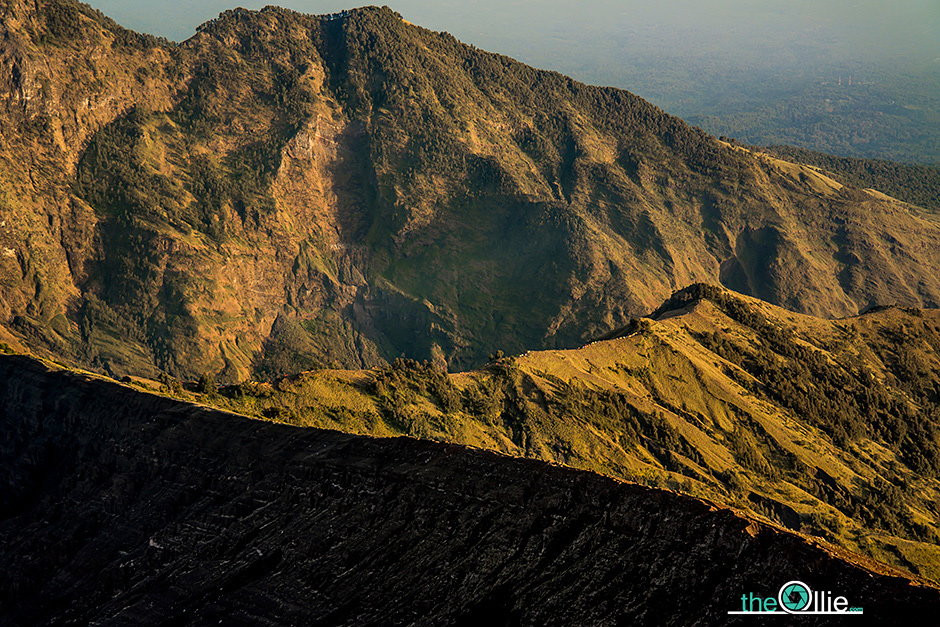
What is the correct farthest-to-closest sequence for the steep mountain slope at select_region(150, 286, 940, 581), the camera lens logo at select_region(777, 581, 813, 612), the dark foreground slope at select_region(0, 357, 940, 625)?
the steep mountain slope at select_region(150, 286, 940, 581), the dark foreground slope at select_region(0, 357, 940, 625), the camera lens logo at select_region(777, 581, 813, 612)

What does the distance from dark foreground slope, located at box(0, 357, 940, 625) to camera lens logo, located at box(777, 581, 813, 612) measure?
56 centimetres

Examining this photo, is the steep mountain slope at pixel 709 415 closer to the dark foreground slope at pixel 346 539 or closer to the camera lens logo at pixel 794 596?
the dark foreground slope at pixel 346 539

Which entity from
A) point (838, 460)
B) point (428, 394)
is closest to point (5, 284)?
point (428, 394)

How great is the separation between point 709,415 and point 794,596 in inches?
3828

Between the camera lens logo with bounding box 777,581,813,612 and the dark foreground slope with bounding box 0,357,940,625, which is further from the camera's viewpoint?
the dark foreground slope with bounding box 0,357,940,625

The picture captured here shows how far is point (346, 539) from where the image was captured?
55.7m

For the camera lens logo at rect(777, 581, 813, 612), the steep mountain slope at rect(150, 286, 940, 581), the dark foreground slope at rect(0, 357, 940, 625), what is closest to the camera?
the camera lens logo at rect(777, 581, 813, 612)

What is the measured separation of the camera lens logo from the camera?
4128cm

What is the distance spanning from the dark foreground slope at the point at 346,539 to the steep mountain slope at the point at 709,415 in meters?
23.6

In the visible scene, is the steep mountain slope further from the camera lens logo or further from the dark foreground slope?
the camera lens logo

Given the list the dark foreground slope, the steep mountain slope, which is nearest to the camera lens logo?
the dark foreground slope

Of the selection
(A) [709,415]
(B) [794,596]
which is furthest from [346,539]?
(A) [709,415]

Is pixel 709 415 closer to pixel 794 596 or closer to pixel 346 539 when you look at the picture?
pixel 346 539

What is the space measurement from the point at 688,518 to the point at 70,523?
49.6 metres
